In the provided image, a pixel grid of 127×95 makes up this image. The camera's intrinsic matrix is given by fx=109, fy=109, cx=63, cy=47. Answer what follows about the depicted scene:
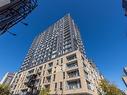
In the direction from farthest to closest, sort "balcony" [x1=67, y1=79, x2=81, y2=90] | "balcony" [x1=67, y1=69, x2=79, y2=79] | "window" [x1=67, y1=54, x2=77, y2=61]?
"window" [x1=67, y1=54, x2=77, y2=61], "balcony" [x1=67, y1=69, x2=79, y2=79], "balcony" [x1=67, y1=79, x2=81, y2=90]

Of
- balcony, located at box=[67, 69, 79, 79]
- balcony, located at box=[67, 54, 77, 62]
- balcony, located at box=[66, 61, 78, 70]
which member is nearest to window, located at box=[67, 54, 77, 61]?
balcony, located at box=[67, 54, 77, 62]

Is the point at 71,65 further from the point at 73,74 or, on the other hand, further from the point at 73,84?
the point at 73,84

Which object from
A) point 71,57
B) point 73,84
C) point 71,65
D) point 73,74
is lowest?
point 73,84

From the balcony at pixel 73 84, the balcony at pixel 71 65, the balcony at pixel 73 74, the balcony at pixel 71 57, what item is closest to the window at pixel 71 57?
the balcony at pixel 71 57

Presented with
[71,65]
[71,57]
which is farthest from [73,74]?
[71,57]

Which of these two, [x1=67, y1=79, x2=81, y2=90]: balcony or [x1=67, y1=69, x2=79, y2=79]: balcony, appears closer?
[x1=67, y1=79, x2=81, y2=90]: balcony

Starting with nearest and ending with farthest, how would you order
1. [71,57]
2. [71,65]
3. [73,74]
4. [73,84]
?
[73,84], [73,74], [71,65], [71,57]

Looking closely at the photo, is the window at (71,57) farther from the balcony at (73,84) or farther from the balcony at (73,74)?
the balcony at (73,84)

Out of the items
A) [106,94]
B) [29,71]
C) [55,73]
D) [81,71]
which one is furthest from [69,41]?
[106,94]

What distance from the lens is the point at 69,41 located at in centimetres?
5447

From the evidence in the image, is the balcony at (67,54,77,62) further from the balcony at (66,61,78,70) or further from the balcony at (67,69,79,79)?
the balcony at (67,69,79,79)

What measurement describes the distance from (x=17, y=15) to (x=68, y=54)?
38565mm

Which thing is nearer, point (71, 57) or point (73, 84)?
point (73, 84)

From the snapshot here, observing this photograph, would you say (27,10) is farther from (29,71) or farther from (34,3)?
(29,71)
